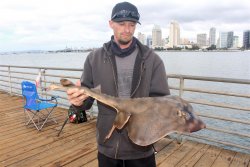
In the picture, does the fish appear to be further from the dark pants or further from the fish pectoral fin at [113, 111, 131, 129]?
the dark pants

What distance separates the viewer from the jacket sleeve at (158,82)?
2.59 m

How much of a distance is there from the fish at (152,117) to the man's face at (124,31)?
638 millimetres

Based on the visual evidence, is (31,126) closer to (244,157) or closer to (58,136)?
(58,136)

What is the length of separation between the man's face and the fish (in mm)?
638

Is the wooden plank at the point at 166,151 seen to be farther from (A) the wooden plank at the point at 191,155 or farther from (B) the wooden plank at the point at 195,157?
(B) the wooden plank at the point at 195,157

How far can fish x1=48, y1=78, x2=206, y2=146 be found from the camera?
2020mm

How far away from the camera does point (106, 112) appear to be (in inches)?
105

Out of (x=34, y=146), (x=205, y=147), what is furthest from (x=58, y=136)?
(x=205, y=147)

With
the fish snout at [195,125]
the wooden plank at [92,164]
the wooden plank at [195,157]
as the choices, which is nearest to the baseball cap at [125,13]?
the fish snout at [195,125]

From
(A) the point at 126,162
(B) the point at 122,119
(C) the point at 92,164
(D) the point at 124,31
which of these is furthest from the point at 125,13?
(C) the point at 92,164

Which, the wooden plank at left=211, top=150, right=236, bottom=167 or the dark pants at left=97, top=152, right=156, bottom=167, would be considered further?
the wooden plank at left=211, top=150, right=236, bottom=167

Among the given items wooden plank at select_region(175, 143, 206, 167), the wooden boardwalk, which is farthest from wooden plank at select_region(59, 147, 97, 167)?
wooden plank at select_region(175, 143, 206, 167)

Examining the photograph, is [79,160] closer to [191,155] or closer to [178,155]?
[178,155]

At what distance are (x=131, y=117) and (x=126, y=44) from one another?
840 mm
